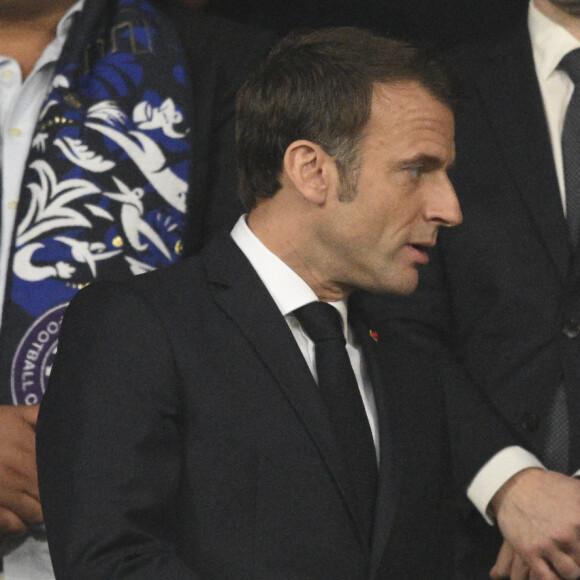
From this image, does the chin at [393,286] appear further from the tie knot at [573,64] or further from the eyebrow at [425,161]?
the tie knot at [573,64]

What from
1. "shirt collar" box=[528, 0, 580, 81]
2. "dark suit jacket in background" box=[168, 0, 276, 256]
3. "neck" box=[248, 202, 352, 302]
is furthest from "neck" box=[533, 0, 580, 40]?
"neck" box=[248, 202, 352, 302]

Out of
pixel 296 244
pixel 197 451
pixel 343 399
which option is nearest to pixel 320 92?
pixel 296 244

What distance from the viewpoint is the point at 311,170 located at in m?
1.58

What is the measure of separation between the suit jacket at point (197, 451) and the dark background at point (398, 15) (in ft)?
3.27

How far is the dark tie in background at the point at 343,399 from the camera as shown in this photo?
147cm

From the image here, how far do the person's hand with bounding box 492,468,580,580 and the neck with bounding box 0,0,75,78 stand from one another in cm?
104

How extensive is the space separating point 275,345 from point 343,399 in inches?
4.5

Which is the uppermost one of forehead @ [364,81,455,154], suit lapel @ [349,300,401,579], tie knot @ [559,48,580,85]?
forehead @ [364,81,455,154]

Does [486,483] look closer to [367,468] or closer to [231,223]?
[367,468]

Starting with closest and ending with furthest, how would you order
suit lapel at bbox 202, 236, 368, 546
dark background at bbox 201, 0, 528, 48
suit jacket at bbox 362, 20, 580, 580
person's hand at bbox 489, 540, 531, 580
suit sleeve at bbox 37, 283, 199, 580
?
suit sleeve at bbox 37, 283, 199, 580, suit lapel at bbox 202, 236, 368, 546, person's hand at bbox 489, 540, 531, 580, suit jacket at bbox 362, 20, 580, 580, dark background at bbox 201, 0, 528, 48

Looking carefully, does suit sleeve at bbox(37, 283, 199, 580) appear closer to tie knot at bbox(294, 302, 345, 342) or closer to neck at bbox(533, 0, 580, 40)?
tie knot at bbox(294, 302, 345, 342)

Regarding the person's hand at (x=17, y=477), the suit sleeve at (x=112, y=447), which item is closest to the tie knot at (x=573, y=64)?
the suit sleeve at (x=112, y=447)

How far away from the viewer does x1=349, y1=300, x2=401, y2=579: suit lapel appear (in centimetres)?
→ 145

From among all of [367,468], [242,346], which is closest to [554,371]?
[367,468]
